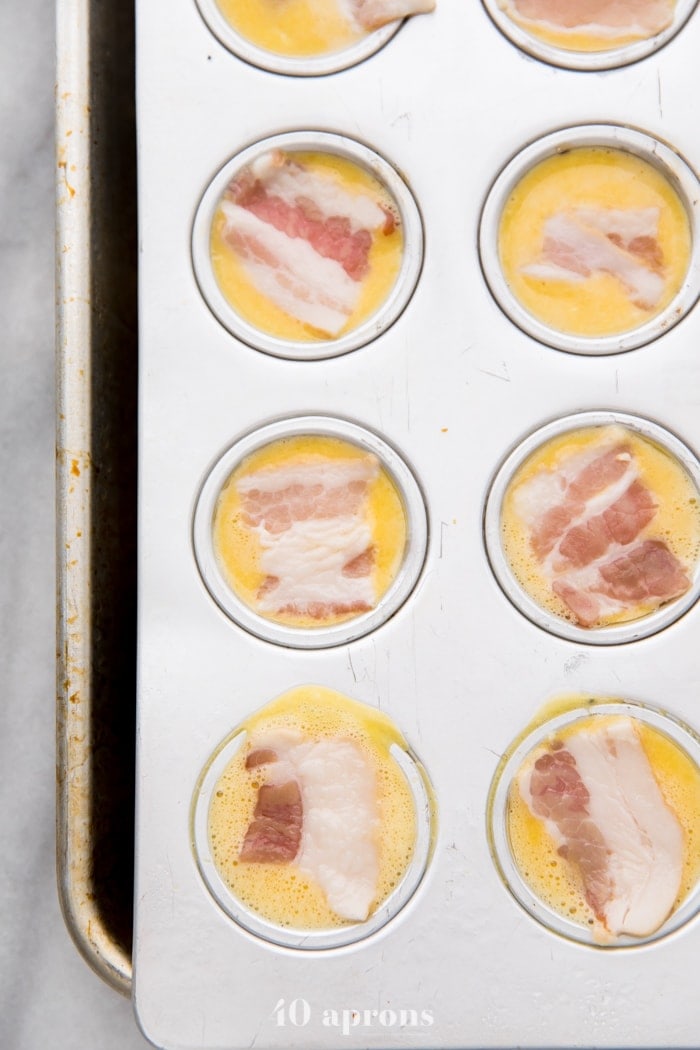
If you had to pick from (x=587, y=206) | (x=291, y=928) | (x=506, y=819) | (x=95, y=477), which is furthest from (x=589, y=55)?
(x=291, y=928)

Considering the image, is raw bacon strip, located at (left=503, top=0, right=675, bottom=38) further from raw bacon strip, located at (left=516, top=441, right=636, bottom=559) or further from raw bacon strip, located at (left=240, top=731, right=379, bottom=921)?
raw bacon strip, located at (left=240, top=731, right=379, bottom=921)

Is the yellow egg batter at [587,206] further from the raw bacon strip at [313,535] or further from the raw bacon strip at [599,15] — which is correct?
the raw bacon strip at [313,535]

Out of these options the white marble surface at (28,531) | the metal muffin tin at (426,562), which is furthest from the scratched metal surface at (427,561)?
the white marble surface at (28,531)

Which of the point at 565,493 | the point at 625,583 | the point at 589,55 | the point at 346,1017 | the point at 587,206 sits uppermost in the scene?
the point at 589,55

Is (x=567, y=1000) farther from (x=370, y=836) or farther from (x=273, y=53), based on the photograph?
(x=273, y=53)

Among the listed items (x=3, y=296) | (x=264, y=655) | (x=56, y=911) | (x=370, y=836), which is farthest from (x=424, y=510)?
(x=56, y=911)

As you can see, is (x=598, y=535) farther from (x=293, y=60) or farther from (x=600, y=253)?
(x=293, y=60)

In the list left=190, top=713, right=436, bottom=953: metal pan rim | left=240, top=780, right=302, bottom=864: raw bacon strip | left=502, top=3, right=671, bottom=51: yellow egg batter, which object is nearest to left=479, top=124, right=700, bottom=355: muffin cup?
left=502, top=3, right=671, bottom=51: yellow egg batter
